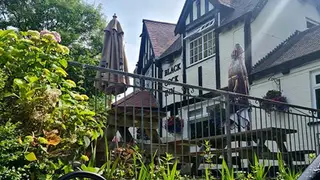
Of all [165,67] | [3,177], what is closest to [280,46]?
[165,67]

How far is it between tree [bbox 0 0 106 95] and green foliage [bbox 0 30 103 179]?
604 inches

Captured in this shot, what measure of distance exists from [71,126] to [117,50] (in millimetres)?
4195

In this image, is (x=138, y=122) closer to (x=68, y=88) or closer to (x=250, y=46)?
(x=68, y=88)

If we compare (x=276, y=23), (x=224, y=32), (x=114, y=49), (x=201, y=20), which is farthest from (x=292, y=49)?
(x=114, y=49)

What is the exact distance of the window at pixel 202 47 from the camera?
543 inches

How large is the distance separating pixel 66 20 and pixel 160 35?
532 centimetres

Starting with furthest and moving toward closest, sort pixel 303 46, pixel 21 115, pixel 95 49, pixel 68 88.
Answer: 1. pixel 95 49
2. pixel 303 46
3. pixel 68 88
4. pixel 21 115

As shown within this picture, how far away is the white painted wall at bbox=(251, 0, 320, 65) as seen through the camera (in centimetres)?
1211

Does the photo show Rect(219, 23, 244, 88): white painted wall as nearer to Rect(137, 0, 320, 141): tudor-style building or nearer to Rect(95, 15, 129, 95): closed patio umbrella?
Rect(137, 0, 320, 141): tudor-style building

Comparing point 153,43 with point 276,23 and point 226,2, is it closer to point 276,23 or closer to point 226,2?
point 226,2

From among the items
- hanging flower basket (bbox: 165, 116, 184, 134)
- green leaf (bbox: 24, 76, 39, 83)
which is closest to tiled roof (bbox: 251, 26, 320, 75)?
hanging flower basket (bbox: 165, 116, 184, 134)

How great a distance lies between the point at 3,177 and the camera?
2143 millimetres

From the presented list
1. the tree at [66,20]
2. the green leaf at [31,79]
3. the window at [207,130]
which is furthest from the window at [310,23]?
the green leaf at [31,79]

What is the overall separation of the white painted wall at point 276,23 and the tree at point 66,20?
354 inches
